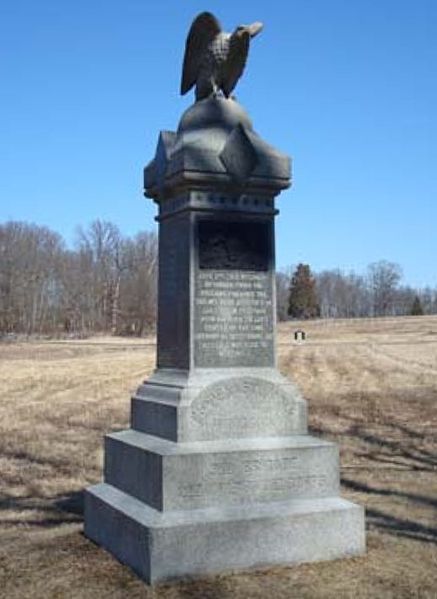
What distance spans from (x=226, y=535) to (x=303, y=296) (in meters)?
118

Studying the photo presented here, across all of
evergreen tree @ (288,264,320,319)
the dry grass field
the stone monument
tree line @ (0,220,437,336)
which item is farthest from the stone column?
evergreen tree @ (288,264,320,319)

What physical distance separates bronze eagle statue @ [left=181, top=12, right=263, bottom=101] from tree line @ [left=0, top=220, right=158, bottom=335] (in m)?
79.2

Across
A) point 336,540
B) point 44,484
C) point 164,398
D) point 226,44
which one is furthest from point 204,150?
point 44,484

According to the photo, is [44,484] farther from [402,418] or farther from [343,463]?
[402,418]

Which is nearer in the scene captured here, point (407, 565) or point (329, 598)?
point (329, 598)

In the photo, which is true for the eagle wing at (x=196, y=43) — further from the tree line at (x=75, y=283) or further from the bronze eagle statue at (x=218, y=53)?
the tree line at (x=75, y=283)

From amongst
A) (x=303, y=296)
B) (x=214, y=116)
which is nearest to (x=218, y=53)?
(x=214, y=116)

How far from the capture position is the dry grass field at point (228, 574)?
5.77m

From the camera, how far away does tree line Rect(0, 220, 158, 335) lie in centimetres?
9012

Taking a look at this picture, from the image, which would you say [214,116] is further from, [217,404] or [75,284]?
[75,284]

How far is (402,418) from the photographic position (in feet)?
52.0

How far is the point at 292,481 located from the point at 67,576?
183 cm

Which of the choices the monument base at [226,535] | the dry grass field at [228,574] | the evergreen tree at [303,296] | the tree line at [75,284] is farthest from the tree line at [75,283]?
the monument base at [226,535]

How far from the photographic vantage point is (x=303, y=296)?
404ft
